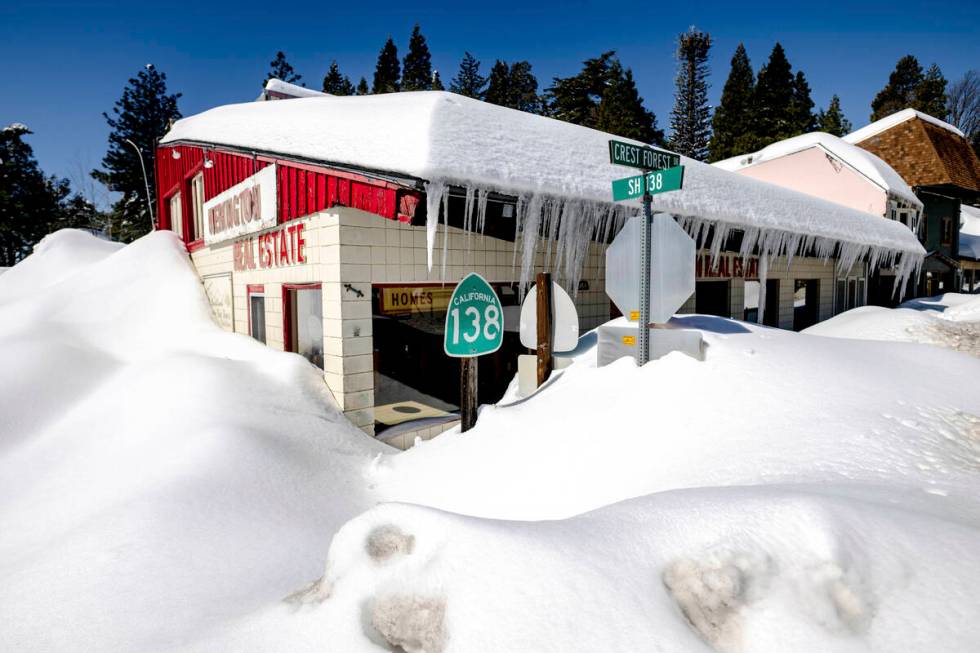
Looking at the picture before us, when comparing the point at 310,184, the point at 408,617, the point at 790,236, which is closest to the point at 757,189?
the point at 790,236

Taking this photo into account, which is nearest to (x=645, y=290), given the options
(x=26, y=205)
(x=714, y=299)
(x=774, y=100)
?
(x=714, y=299)

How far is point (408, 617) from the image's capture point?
178 centimetres

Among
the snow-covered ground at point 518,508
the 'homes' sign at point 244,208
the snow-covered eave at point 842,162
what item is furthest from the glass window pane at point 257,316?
the snow-covered eave at point 842,162

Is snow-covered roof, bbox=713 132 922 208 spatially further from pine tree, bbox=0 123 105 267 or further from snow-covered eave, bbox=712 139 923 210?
pine tree, bbox=0 123 105 267

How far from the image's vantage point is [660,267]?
4.65 meters

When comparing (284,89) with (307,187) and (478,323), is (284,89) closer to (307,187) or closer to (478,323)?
(307,187)

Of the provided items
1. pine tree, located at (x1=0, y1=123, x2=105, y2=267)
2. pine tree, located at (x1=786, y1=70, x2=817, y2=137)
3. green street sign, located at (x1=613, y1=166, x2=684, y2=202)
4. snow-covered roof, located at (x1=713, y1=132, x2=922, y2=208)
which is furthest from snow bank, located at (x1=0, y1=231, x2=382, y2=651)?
pine tree, located at (x1=786, y1=70, x2=817, y2=137)

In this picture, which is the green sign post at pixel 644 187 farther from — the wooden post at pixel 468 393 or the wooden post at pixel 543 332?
the wooden post at pixel 468 393

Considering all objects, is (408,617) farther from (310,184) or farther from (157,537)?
(310,184)

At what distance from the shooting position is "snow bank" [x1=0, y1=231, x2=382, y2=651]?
2.61 meters

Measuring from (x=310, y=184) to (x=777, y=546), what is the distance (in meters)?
5.99

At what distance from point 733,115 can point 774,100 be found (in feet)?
9.80

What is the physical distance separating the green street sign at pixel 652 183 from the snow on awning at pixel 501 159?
1.34 m

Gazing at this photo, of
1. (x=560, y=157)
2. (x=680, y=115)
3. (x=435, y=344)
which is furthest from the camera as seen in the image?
(x=680, y=115)
